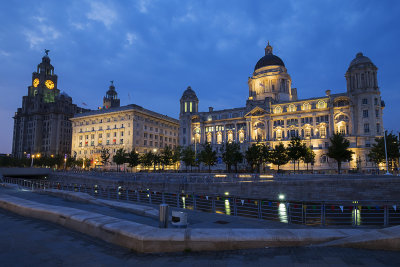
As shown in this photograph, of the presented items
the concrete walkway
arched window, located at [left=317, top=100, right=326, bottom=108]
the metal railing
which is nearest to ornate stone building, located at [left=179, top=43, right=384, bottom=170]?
arched window, located at [left=317, top=100, right=326, bottom=108]

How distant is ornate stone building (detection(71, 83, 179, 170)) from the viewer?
323 feet

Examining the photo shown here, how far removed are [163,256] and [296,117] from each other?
81705 millimetres

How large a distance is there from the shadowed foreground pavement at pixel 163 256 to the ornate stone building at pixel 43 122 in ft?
454

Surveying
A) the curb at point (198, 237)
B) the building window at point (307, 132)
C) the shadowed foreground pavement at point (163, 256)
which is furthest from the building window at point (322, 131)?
the shadowed foreground pavement at point (163, 256)

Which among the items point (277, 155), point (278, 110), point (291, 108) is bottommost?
point (277, 155)

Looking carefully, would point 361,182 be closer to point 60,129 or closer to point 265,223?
point 265,223

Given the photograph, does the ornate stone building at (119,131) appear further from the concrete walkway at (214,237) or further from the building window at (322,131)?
the concrete walkway at (214,237)

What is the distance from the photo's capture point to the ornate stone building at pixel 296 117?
71.8m

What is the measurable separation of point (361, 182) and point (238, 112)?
60.7 meters

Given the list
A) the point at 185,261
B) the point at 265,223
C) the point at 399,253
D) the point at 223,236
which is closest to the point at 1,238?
the point at 185,261

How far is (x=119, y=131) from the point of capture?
101m

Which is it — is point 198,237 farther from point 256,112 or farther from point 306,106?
point 256,112

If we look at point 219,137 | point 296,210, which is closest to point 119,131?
point 219,137

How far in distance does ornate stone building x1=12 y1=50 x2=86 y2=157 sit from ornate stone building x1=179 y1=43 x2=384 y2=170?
2854 inches
